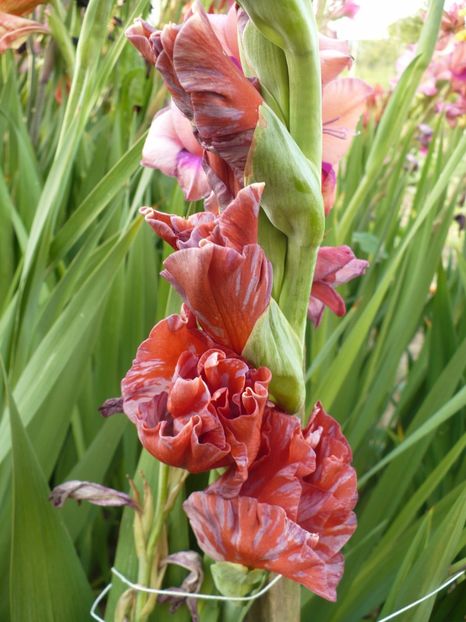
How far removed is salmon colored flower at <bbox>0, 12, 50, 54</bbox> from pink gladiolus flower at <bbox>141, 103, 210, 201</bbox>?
26cm

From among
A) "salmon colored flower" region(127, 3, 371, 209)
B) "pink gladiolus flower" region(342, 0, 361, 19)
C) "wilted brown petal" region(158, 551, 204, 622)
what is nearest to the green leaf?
"wilted brown petal" region(158, 551, 204, 622)

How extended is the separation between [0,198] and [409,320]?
1.59 ft

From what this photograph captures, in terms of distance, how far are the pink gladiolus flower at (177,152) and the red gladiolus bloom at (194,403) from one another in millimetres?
119

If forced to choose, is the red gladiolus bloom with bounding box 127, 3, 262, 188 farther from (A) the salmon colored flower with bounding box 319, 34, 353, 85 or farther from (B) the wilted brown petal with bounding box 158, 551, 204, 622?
(B) the wilted brown petal with bounding box 158, 551, 204, 622

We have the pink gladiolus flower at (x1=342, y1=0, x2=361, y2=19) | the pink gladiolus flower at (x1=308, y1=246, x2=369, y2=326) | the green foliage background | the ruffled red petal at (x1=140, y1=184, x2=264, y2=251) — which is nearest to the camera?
the ruffled red petal at (x1=140, y1=184, x2=264, y2=251)

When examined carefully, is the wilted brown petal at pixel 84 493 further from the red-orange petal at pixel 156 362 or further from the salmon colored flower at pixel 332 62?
the salmon colored flower at pixel 332 62

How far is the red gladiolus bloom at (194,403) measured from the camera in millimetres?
291

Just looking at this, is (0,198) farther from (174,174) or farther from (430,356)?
(430,356)

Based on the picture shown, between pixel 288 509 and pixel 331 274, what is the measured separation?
13 cm

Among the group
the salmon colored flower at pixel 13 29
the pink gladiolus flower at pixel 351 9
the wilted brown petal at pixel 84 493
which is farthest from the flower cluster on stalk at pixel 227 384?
the pink gladiolus flower at pixel 351 9

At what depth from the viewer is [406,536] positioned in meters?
0.65

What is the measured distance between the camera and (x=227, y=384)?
0.99 feet

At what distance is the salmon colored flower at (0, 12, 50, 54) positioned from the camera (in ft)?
2.07

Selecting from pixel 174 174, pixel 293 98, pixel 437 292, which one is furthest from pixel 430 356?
pixel 293 98
